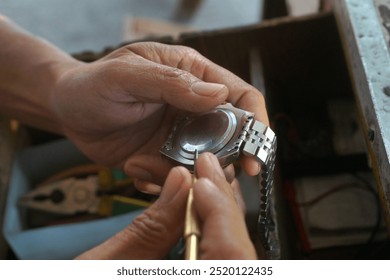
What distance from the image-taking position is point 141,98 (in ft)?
1.70

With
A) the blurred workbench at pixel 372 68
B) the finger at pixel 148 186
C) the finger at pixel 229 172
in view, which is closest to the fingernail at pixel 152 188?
the finger at pixel 148 186

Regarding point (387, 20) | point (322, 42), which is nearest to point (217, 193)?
point (387, 20)

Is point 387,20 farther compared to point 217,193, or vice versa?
point 387,20

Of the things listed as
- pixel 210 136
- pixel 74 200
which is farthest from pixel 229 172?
pixel 74 200

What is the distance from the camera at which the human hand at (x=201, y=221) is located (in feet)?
1.16

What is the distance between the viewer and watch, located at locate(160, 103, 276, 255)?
0.42m

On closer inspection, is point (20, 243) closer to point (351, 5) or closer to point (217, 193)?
point (217, 193)

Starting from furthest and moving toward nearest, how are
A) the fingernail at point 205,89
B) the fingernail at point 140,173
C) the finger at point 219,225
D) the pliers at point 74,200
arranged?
1. the pliers at point 74,200
2. the fingernail at point 140,173
3. the fingernail at point 205,89
4. the finger at point 219,225

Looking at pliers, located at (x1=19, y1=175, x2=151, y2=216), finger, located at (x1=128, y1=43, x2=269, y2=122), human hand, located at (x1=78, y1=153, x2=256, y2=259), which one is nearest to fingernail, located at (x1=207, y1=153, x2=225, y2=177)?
→ human hand, located at (x1=78, y1=153, x2=256, y2=259)

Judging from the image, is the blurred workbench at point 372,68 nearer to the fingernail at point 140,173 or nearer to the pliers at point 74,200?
the fingernail at point 140,173

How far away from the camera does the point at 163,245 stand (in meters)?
0.43

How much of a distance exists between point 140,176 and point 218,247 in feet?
0.79

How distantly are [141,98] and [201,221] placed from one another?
7.6 inches

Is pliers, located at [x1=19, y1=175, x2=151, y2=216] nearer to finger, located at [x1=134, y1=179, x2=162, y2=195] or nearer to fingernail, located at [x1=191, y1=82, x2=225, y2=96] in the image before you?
finger, located at [x1=134, y1=179, x2=162, y2=195]
